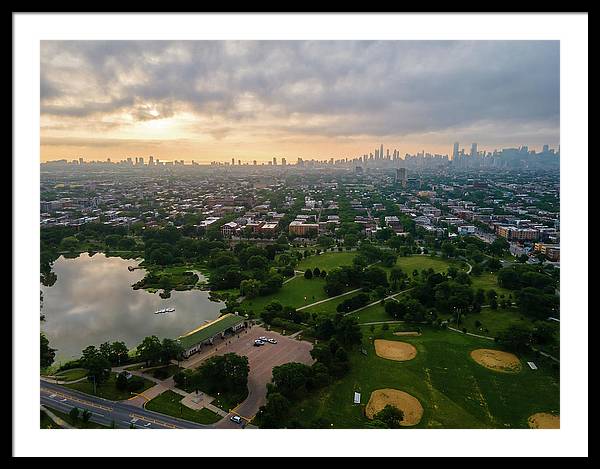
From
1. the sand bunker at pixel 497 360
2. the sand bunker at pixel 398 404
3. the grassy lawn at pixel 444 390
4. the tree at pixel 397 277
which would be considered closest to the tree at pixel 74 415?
the grassy lawn at pixel 444 390

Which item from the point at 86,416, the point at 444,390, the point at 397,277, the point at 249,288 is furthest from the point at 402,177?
the point at 86,416

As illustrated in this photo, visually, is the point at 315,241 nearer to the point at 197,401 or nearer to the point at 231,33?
the point at 197,401

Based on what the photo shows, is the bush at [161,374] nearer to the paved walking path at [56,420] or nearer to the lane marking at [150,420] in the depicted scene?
the lane marking at [150,420]

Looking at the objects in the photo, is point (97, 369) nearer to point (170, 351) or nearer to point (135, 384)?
point (135, 384)

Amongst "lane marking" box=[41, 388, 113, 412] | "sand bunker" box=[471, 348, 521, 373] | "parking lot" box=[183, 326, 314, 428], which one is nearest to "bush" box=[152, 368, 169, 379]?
"parking lot" box=[183, 326, 314, 428]

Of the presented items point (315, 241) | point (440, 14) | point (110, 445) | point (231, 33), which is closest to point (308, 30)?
point (231, 33)

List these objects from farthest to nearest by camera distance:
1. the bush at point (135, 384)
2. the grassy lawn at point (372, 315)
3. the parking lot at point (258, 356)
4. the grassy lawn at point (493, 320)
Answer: the grassy lawn at point (372, 315) < the grassy lawn at point (493, 320) < the bush at point (135, 384) < the parking lot at point (258, 356)
